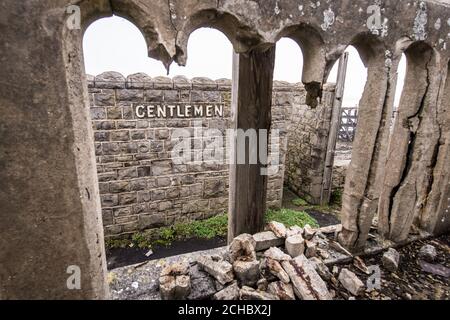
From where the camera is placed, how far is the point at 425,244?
2455mm

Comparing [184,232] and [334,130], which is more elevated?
[334,130]

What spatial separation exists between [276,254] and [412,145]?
1604 mm

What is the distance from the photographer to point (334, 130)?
19.2 feet

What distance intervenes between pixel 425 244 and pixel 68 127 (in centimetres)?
327

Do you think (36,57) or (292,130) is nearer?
Result: (36,57)

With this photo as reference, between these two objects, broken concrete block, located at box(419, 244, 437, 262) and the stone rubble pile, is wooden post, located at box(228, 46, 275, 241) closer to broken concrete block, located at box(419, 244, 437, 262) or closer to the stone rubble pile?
the stone rubble pile

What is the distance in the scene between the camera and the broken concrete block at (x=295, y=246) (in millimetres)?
2002

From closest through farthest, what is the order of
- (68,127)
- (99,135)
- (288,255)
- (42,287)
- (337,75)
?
(68,127) → (42,287) → (288,255) → (99,135) → (337,75)

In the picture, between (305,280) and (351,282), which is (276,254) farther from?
(351,282)

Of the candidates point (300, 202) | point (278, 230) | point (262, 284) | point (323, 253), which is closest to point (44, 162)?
point (262, 284)

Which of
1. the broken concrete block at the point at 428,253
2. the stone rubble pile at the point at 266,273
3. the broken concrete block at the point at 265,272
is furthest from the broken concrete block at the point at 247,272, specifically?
the broken concrete block at the point at 428,253

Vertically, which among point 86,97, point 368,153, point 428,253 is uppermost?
point 86,97

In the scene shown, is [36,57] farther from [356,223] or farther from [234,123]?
[356,223]

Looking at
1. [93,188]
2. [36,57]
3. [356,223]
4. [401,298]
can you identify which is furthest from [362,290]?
[36,57]
